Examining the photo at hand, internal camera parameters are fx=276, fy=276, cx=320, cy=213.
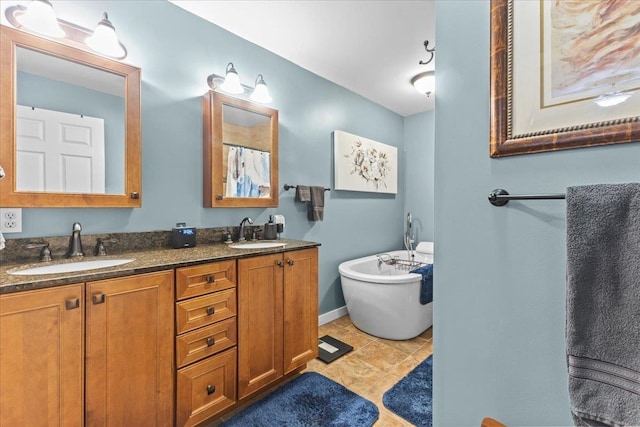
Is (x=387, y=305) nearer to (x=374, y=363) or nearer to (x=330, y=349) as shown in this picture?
(x=374, y=363)

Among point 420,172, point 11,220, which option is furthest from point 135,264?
point 420,172

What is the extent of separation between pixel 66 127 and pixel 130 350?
1.22 m

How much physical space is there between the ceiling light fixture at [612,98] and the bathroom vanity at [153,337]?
1.56 meters

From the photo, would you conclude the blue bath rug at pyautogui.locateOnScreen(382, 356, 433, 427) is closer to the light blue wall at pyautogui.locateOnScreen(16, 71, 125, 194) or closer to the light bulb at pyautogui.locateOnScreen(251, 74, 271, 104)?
the light blue wall at pyautogui.locateOnScreen(16, 71, 125, 194)

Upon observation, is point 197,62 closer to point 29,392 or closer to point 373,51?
point 373,51

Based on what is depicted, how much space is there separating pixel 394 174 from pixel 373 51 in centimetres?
174

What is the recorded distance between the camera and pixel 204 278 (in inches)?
58.0

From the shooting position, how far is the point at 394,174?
3.82 meters

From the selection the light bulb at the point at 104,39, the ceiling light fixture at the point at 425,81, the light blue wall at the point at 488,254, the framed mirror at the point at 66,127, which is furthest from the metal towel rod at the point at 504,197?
the ceiling light fixture at the point at 425,81

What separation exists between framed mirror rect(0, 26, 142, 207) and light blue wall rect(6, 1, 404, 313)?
103 millimetres

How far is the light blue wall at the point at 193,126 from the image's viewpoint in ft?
5.47

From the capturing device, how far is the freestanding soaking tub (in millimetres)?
2475

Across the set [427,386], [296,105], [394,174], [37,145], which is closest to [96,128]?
[37,145]

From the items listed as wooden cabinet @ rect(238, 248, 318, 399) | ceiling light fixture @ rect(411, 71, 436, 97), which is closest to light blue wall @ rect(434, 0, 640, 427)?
wooden cabinet @ rect(238, 248, 318, 399)
